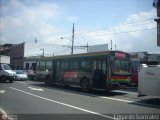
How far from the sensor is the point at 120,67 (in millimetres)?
20234

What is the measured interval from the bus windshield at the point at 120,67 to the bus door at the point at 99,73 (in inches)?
27.9

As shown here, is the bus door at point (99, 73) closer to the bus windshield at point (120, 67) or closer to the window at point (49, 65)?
the bus windshield at point (120, 67)

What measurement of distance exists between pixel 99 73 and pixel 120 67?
157 cm

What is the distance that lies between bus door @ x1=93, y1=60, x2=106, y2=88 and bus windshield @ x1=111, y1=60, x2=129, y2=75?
0.71 meters

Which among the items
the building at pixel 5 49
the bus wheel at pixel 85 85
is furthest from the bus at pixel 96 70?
the building at pixel 5 49

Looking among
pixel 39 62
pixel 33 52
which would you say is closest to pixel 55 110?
pixel 39 62

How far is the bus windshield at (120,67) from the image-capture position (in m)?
19.7

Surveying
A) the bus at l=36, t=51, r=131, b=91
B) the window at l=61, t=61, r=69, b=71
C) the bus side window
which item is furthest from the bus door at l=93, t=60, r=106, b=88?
the bus side window

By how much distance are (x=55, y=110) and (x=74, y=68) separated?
10.9m

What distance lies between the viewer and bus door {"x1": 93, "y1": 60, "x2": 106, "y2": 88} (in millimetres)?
19984

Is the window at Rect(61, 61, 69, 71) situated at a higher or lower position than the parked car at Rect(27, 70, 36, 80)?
higher

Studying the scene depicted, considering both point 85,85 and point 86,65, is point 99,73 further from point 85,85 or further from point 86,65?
point 85,85

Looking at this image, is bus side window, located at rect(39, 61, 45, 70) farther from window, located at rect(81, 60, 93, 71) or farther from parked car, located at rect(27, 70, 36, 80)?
parked car, located at rect(27, 70, 36, 80)

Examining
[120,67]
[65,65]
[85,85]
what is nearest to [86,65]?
[85,85]
